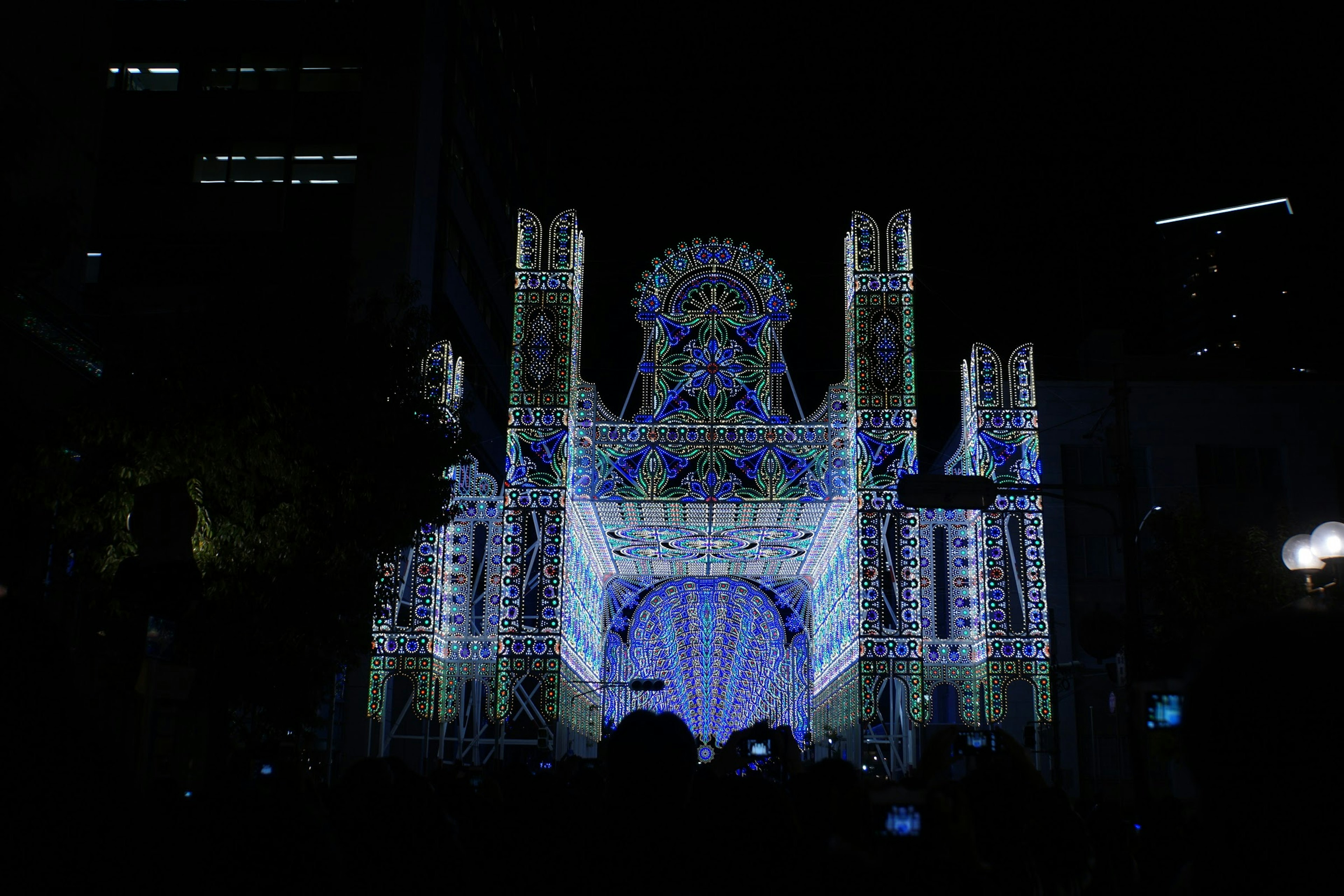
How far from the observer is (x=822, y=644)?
1417 inches

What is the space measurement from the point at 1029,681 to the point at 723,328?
9.50 meters

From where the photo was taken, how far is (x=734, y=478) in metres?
25.8

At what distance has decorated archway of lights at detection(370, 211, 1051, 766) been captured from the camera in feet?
76.9
